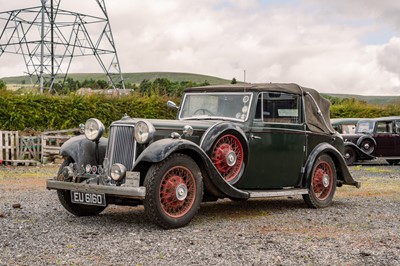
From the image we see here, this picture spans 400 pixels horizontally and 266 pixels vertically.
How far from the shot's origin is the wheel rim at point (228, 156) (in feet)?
26.3

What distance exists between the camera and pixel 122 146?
771 cm

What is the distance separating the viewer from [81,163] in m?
8.07

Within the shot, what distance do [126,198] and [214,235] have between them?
4.16 ft

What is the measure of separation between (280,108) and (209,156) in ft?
5.69

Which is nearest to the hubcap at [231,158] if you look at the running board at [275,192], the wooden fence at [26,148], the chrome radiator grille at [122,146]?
the running board at [275,192]

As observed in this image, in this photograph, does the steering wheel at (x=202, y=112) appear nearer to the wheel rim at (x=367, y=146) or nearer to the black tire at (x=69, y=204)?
the black tire at (x=69, y=204)

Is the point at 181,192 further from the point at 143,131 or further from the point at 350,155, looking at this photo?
the point at 350,155

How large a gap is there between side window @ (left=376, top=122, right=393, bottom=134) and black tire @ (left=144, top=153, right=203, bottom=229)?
1524cm

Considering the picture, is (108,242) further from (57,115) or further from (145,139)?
(57,115)

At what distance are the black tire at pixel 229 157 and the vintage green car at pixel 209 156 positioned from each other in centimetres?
1

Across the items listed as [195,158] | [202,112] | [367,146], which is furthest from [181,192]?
[367,146]

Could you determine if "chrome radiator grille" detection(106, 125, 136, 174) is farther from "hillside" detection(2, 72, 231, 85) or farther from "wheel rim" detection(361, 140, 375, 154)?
"hillside" detection(2, 72, 231, 85)

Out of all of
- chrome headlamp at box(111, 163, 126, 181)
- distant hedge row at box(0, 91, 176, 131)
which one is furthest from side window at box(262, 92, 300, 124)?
distant hedge row at box(0, 91, 176, 131)

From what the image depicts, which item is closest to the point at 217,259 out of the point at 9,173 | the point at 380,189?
the point at 380,189
